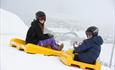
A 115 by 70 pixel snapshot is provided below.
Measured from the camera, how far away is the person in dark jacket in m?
6.84

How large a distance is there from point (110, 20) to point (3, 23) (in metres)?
5.07

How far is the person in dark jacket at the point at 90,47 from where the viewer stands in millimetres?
6836

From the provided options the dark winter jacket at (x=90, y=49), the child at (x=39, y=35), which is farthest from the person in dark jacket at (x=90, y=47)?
the child at (x=39, y=35)

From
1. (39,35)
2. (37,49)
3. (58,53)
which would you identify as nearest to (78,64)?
(58,53)

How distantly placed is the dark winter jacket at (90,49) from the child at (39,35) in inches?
38.4

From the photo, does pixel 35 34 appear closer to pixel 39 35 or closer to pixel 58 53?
pixel 39 35

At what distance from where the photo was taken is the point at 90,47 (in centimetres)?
685

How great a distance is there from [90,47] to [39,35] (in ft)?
4.15

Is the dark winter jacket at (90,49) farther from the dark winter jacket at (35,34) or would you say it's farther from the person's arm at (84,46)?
the dark winter jacket at (35,34)

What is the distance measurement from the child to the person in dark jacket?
36.0 inches

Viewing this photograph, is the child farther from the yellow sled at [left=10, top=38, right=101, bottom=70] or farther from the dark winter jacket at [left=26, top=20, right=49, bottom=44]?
the yellow sled at [left=10, top=38, right=101, bottom=70]

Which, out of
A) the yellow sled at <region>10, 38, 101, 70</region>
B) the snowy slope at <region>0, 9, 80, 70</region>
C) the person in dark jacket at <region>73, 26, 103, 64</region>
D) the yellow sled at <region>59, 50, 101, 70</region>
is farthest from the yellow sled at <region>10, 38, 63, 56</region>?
the person in dark jacket at <region>73, 26, 103, 64</region>

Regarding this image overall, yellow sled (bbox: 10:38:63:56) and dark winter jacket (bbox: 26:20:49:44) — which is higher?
dark winter jacket (bbox: 26:20:49:44)

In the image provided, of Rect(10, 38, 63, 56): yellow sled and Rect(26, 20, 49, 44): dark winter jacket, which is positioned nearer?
Rect(10, 38, 63, 56): yellow sled
